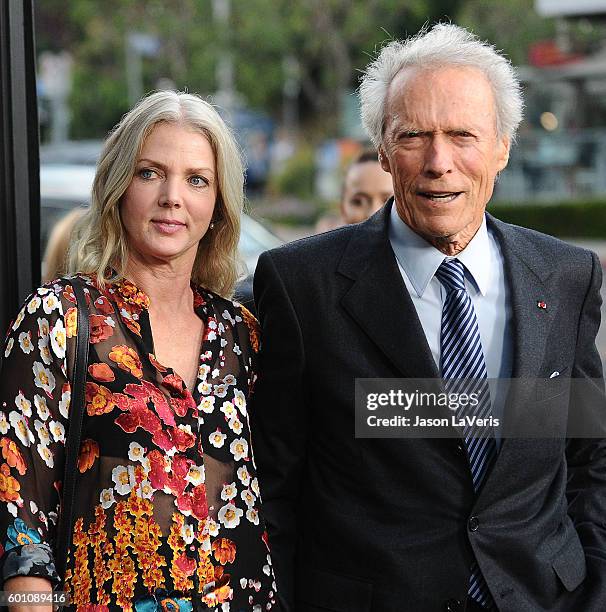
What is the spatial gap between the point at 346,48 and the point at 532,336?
32186mm

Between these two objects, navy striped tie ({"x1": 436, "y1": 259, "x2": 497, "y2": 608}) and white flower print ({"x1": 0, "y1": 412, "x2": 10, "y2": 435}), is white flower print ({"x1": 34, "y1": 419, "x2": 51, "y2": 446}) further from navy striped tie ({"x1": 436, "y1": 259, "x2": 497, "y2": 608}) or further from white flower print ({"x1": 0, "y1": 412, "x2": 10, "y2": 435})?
navy striped tie ({"x1": 436, "y1": 259, "x2": 497, "y2": 608})

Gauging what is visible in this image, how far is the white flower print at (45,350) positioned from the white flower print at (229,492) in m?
0.48

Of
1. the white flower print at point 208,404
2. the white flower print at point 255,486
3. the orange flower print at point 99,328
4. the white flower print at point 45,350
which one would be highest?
the orange flower print at point 99,328

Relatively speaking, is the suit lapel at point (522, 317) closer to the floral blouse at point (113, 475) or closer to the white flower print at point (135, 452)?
the floral blouse at point (113, 475)

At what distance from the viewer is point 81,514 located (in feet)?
7.27

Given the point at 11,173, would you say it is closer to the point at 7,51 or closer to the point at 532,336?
the point at 7,51

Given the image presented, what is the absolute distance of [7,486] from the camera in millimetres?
2168

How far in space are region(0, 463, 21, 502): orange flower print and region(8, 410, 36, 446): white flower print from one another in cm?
6

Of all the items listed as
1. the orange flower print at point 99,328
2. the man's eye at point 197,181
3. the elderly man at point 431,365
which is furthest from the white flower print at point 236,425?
the man's eye at point 197,181

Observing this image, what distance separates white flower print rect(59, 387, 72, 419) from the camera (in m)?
2.20

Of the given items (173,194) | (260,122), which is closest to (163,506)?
(173,194)

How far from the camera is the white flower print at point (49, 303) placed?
2223 millimetres

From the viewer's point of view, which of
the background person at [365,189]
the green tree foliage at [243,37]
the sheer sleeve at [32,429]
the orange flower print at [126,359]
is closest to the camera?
the sheer sleeve at [32,429]

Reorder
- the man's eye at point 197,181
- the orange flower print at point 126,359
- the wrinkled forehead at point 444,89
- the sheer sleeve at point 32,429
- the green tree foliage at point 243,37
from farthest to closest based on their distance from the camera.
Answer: the green tree foliage at point 243,37 → the man's eye at point 197,181 → the wrinkled forehead at point 444,89 → the orange flower print at point 126,359 → the sheer sleeve at point 32,429
